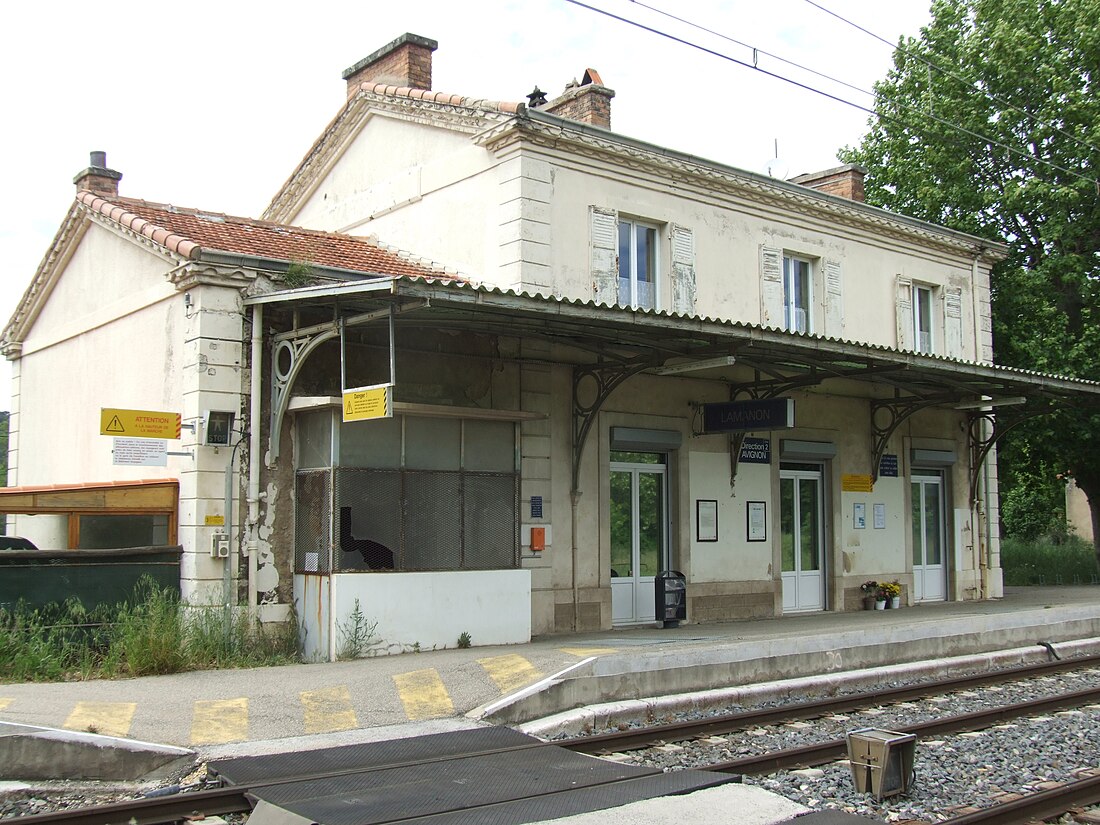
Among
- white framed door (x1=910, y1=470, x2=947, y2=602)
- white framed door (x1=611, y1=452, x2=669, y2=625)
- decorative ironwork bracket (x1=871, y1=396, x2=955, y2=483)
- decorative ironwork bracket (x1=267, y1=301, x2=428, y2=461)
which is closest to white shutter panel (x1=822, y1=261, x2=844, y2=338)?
decorative ironwork bracket (x1=871, y1=396, x2=955, y2=483)

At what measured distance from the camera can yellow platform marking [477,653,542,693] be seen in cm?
968

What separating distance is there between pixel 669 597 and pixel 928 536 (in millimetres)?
7403

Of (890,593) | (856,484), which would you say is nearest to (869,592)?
(890,593)

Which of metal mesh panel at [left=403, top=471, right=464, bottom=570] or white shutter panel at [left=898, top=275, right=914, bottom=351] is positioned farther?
white shutter panel at [left=898, top=275, right=914, bottom=351]

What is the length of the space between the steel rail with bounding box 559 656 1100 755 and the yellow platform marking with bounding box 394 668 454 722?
138 centimetres

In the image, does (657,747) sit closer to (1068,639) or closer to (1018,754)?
(1018,754)

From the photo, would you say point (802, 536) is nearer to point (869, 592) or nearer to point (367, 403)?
point (869, 592)

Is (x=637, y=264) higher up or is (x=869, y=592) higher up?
(x=637, y=264)

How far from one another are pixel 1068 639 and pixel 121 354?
13166 millimetres

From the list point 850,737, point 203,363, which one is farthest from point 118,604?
point 850,737

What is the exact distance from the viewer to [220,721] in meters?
8.25

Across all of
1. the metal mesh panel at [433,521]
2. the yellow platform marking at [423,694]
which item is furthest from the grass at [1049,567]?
the yellow platform marking at [423,694]

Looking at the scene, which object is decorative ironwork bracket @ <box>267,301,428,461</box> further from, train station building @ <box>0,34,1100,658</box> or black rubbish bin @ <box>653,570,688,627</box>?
black rubbish bin @ <box>653,570,688,627</box>

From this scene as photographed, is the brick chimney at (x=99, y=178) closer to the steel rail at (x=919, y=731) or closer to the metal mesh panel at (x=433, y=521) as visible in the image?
the metal mesh panel at (x=433, y=521)
